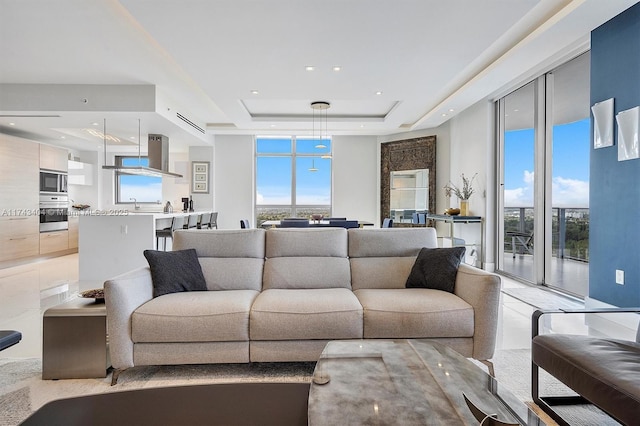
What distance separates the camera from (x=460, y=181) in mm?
7145

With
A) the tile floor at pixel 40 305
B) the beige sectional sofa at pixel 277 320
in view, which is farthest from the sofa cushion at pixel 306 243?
the tile floor at pixel 40 305

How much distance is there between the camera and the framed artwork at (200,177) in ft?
29.1

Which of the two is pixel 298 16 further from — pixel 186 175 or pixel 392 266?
pixel 186 175

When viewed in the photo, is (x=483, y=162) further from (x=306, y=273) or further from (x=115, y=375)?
(x=115, y=375)

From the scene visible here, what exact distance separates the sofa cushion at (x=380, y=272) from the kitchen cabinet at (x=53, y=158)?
23.9 ft

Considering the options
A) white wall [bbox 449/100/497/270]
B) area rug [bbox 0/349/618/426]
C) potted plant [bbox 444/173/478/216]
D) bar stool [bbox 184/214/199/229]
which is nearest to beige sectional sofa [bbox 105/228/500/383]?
area rug [bbox 0/349/618/426]

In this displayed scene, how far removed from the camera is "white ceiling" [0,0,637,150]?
10.3 ft

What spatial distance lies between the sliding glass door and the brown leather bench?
3.00m

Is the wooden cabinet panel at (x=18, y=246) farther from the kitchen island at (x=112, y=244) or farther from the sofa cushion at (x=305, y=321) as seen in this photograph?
the sofa cushion at (x=305, y=321)

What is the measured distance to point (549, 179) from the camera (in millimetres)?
4770

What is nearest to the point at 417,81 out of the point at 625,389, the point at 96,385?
the point at 625,389

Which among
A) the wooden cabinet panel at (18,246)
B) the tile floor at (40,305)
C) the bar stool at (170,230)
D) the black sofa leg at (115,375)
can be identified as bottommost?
the tile floor at (40,305)

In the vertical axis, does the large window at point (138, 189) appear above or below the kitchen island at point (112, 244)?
above

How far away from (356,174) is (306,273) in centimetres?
657
